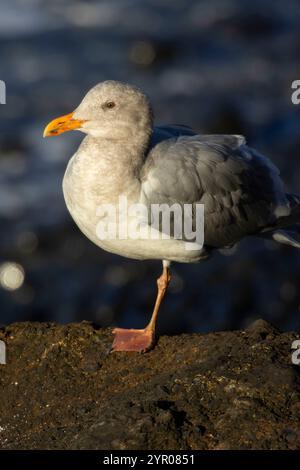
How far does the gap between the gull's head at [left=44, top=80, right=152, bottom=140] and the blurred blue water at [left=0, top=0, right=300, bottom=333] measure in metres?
5.39

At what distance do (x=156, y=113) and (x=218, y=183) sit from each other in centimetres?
964

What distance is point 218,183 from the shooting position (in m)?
7.62

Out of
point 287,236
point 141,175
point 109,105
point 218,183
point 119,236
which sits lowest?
point 287,236

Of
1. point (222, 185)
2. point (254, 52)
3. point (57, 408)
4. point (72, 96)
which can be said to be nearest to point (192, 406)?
point (57, 408)

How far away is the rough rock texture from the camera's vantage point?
224 inches

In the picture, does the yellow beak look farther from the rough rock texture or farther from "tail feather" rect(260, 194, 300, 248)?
"tail feather" rect(260, 194, 300, 248)

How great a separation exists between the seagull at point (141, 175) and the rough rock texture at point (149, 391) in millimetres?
348

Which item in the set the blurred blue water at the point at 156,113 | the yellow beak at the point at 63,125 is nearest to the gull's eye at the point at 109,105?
the yellow beak at the point at 63,125

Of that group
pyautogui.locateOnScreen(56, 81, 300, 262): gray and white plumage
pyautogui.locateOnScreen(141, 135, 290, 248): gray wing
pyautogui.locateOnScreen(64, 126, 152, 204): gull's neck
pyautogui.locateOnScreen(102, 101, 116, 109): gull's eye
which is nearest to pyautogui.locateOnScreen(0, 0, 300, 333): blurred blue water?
pyautogui.locateOnScreen(141, 135, 290, 248): gray wing

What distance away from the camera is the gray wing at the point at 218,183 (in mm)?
7320

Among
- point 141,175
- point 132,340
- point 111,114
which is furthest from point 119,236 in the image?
point 111,114

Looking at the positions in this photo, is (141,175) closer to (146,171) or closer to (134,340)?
(146,171)

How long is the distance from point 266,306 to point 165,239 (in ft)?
19.3

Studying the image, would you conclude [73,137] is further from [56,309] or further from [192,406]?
[192,406]
